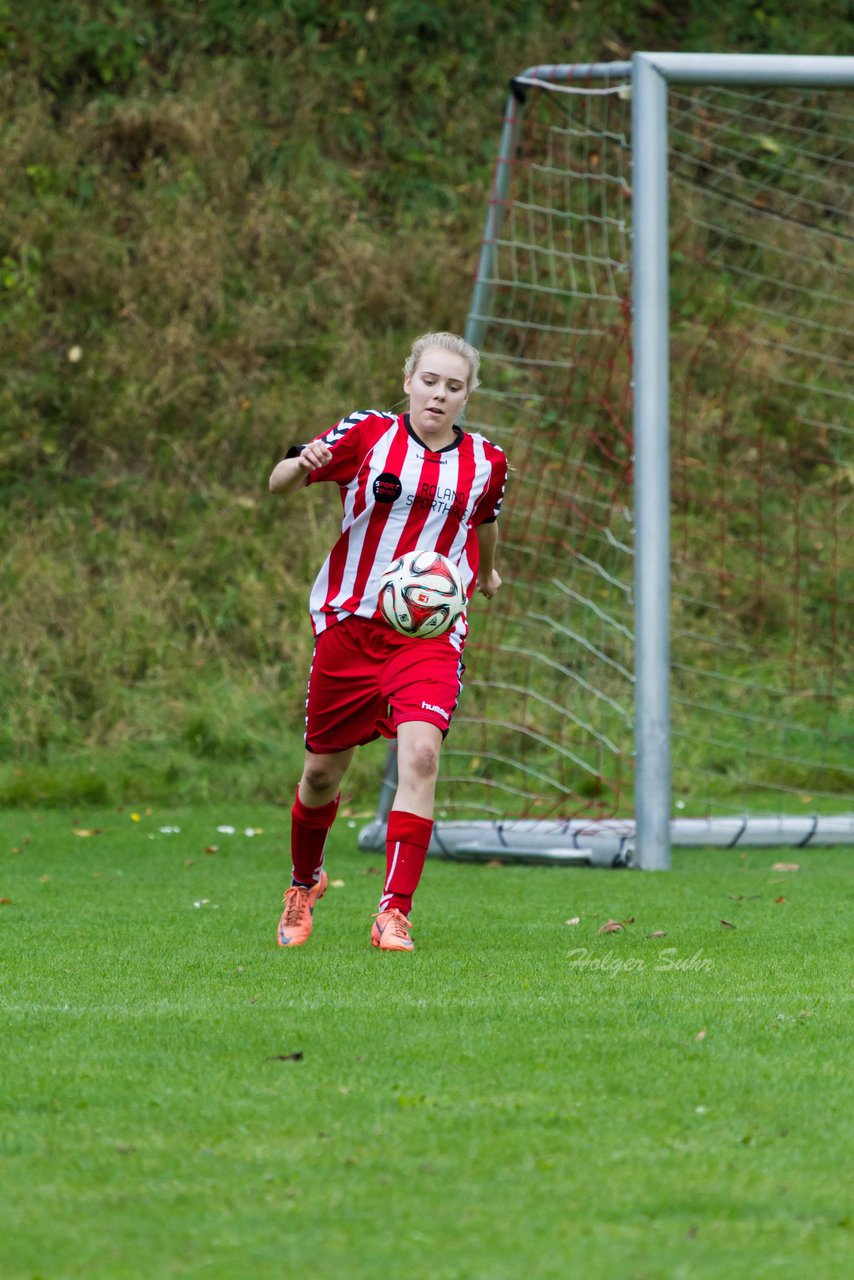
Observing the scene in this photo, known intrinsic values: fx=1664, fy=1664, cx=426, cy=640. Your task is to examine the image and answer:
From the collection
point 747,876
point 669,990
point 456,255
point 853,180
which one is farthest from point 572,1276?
point 853,180

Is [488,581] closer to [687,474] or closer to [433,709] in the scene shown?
[433,709]

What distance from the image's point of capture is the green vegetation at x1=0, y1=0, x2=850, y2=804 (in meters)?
9.45

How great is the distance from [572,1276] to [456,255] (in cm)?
1036

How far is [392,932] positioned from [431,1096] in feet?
4.78

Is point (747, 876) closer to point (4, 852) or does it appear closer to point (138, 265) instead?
point (4, 852)

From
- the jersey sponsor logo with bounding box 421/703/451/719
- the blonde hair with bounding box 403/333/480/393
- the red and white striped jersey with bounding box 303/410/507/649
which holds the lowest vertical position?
the jersey sponsor logo with bounding box 421/703/451/719

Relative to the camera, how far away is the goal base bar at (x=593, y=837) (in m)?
6.38

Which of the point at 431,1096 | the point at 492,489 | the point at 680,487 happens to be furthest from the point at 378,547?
the point at 680,487

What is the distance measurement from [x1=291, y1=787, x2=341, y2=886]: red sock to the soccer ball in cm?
61

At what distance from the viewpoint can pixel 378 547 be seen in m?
4.54

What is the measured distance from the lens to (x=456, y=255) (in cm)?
1173

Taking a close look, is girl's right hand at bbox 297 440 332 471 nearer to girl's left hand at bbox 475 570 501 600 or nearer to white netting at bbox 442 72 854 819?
girl's left hand at bbox 475 570 501 600

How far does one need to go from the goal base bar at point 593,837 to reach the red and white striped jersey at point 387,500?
6.76 ft

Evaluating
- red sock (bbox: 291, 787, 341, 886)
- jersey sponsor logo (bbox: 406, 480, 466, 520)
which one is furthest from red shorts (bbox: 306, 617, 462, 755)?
jersey sponsor logo (bbox: 406, 480, 466, 520)
